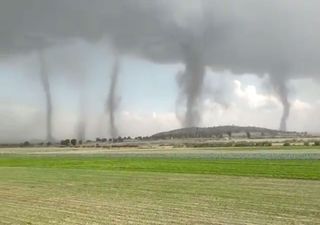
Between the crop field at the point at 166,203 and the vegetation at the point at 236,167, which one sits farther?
the vegetation at the point at 236,167

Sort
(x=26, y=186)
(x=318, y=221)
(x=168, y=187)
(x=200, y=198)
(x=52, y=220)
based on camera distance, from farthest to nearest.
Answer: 1. (x=26, y=186)
2. (x=168, y=187)
3. (x=200, y=198)
4. (x=52, y=220)
5. (x=318, y=221)

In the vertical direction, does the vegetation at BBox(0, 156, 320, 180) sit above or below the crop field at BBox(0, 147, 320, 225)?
above

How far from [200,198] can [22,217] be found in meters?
10.4

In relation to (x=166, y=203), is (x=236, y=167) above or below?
above

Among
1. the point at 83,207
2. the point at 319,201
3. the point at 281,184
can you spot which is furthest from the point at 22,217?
the point at 281,184

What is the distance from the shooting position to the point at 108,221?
68.2 feet

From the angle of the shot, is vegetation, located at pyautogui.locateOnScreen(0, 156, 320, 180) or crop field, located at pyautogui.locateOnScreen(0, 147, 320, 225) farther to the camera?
vegetation, located at pyautogui.locateOnScreen(0, 156, 320, 180)

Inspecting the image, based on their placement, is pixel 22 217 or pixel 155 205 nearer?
pixel 22 217

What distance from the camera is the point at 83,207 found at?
25.5 meters

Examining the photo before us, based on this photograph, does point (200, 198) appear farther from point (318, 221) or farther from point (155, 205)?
point (318, 221)

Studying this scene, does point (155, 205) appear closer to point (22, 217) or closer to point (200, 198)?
point (200, 198)

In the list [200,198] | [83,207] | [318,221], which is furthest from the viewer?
[200,198]

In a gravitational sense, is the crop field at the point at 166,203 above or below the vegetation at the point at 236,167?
below

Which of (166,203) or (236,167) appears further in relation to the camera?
(236,167)
